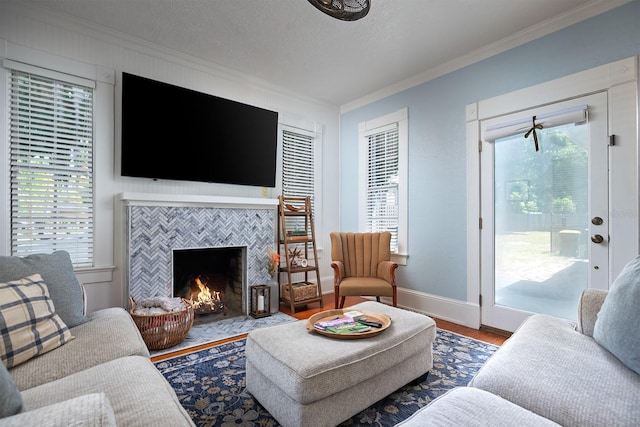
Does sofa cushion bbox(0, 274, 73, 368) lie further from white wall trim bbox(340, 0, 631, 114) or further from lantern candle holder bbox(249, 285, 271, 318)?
white wall trim bbox(340, 0, 631, 114)

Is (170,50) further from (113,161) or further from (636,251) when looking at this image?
(636,251)

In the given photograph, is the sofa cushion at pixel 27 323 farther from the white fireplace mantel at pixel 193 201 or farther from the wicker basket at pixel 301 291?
the wicker basket at pixel 301 291

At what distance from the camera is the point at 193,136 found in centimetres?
328

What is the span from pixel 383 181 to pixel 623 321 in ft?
9.74

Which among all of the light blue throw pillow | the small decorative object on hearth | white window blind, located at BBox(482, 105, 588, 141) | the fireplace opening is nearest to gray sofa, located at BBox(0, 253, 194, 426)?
the fireplace opening

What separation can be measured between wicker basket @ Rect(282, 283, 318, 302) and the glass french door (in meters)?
1.83

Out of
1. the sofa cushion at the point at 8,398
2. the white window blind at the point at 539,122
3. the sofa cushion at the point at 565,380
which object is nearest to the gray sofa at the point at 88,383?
the sofa cushion at the point at 8,398

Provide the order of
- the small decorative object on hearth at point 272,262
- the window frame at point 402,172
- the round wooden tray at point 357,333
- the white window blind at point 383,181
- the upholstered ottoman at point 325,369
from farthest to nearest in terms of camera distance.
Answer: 1. the white window blind at point 383,181
2. the window frame at point 402,172
3. the small decorative object on hearth at point 272,262
4. the round wooden tray at point 357,333
5. the upholstered ottoman at point 325,369

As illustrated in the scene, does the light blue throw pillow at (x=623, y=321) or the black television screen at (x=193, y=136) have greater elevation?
the black television screen at (x=193, y=136)

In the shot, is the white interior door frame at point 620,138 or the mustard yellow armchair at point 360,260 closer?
the white interior door frame at point 620,138

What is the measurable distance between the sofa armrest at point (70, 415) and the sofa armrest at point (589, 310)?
2087 mm

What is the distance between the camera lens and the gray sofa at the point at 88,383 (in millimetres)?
762

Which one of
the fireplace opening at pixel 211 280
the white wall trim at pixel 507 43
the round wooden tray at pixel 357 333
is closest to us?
the round wooden tray at pixel 357 333

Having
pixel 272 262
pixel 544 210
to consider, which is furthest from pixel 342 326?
pixel 544 210
